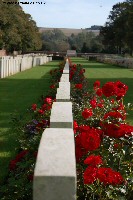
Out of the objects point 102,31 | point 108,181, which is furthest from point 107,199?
point 102,31

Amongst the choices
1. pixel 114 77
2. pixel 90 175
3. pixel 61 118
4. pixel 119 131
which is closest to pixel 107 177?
pixel 90 175

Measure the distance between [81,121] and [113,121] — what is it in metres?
0.88

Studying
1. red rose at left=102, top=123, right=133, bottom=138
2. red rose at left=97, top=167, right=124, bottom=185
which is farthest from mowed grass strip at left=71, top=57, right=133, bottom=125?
red rose at left=97, top=167, right=124, bottom=185

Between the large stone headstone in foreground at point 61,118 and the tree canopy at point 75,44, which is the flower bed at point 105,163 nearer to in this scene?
the large stone headstone in foreground at point 61,118

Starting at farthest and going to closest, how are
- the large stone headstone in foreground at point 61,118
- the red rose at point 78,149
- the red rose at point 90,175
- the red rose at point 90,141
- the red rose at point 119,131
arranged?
the large stone headstone in foreground at point 61,118 → the red rose at point 119,131 → the red rose at point 78,149 → the red rose at point 90,141 → the red rose at point 90,175

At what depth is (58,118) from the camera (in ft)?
14.8

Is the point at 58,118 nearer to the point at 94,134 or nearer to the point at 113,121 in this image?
the point at 113,121

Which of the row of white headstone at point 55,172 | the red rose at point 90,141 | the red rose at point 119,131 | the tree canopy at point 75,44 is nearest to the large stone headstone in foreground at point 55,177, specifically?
the row of white headstone at point 55,172

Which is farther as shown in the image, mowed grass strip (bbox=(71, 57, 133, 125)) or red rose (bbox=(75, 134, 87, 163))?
mowed grass strip (bbox=(71, 57, 133, 125))

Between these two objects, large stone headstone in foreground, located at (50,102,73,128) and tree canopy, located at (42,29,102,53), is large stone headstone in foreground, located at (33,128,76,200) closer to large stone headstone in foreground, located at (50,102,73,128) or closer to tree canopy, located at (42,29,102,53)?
large stone headstone in foreground, located at (50,102,73,128)

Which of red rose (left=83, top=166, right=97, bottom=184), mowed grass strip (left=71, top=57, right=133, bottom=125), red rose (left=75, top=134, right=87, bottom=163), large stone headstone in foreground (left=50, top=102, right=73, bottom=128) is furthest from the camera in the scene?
mowed grass strip (left=71, top=57, right=133, bottom=125)

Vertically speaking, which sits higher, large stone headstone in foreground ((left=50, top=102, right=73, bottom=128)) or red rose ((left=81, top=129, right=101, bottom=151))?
red rose ((left=81, top=129, right=101, bottom=151))

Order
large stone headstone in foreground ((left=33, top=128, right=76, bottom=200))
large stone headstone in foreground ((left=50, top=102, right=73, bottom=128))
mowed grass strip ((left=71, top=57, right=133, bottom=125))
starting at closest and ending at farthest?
large stone headstone in foreground ((left=33, top=128, right=76, bottom=200)), large stone headstone in foreground ((left=50, top=102, right=73, bottom=128)), mowed grass strip ((left=71, top=57, right=133, bottom=125))

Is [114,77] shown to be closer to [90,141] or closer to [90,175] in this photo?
[90,141]
